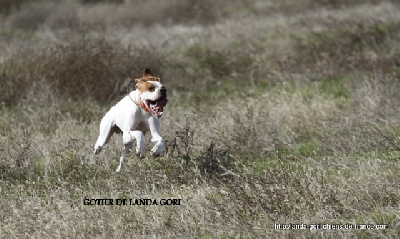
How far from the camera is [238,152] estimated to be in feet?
27.8

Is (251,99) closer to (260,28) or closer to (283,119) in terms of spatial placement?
(283,119)

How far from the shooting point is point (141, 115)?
21.9 feet

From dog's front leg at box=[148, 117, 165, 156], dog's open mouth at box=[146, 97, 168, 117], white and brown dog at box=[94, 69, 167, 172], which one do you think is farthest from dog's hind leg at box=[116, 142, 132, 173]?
dog's open mouth at box=[146, 97, 168, 117]

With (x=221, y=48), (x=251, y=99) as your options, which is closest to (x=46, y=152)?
(x=251, y=99)

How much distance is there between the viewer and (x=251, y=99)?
11.2 metres

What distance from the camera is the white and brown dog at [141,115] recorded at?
643cm

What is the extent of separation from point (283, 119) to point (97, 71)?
4029mm

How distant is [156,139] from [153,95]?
1.20 ft

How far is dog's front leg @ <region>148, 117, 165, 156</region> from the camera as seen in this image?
638 cm

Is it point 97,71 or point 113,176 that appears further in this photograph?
point 97,71

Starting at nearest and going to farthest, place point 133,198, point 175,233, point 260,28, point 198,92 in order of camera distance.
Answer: point 175,233, point 133,198, point 198,92, point 260,28

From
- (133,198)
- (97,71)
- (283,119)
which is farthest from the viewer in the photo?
(97,71)

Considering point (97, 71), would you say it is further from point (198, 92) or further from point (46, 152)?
point (46, 152)

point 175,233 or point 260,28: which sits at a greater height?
point 260,28
